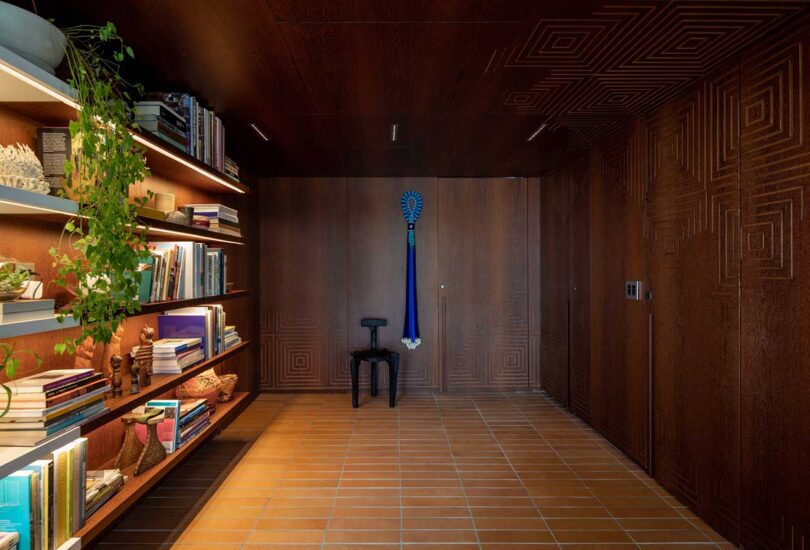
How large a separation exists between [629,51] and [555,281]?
9.84ft

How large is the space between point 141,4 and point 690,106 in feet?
9.54

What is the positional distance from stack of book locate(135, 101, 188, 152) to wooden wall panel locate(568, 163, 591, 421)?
10.9 ft

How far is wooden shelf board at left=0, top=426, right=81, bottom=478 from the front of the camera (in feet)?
4.60

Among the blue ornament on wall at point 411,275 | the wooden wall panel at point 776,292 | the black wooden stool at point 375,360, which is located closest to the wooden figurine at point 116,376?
the black wooden stool at point 375,360

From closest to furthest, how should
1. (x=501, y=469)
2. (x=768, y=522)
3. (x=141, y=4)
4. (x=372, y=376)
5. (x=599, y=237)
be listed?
1. (x=141, y=4)
2. (x=768, y=522)
3. (x=501, y=469)
4. (x=599, y=237)
5. (x=372, y=376)

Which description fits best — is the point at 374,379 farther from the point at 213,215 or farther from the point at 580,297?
the point at 213,215

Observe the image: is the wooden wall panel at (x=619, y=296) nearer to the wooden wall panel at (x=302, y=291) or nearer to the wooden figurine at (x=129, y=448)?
the wooden wall panel at (x=302, y=291)

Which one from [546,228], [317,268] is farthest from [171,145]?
[546,228]

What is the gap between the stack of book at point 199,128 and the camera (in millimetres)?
2744

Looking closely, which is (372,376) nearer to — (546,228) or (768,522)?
(546,228)

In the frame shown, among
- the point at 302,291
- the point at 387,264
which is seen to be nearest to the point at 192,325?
the point at 302,291

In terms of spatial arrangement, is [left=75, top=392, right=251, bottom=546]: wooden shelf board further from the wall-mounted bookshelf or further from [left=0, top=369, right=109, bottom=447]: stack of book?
[left=0, top=369, right=109, bottom=447]: stack of book

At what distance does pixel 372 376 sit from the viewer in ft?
17.0

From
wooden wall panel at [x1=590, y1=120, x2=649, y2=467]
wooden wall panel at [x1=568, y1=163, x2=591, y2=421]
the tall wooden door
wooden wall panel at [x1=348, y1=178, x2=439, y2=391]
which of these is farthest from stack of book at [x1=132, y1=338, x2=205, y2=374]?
wooden wall panel at [x1=568, y1=163, x2=591, y2=421]
